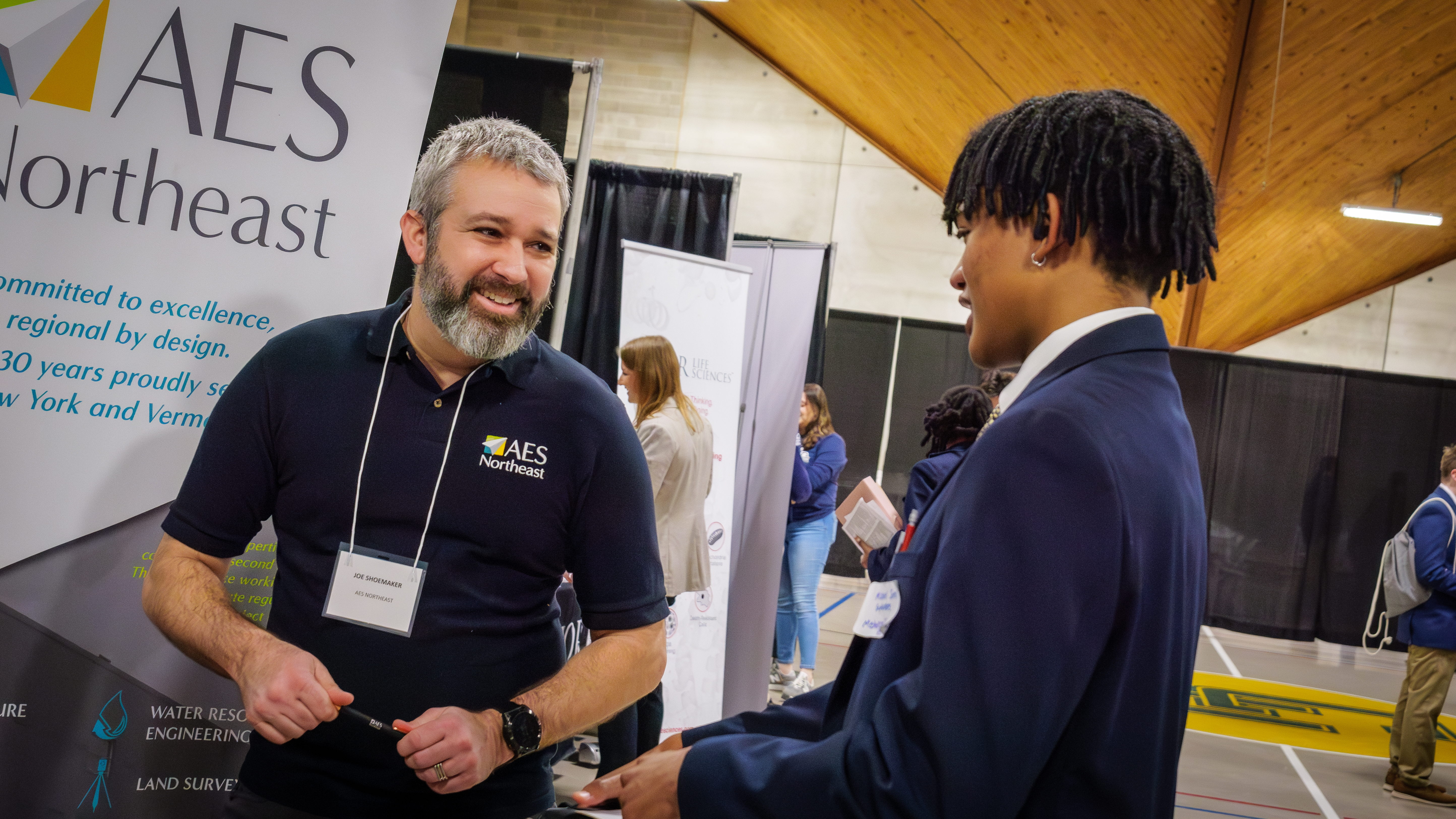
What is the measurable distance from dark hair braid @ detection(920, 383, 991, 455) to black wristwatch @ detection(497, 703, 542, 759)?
2.21m

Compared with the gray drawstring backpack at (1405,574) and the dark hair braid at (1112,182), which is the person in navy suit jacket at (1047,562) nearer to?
the dark hair braid at (1112,182)

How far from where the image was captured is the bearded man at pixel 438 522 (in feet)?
4.37

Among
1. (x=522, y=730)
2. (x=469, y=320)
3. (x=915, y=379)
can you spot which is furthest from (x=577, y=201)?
(x=915, y=379)

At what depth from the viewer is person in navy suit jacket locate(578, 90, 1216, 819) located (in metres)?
0.71

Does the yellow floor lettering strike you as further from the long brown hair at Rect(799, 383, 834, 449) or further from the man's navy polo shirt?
the man's navy polo shirt

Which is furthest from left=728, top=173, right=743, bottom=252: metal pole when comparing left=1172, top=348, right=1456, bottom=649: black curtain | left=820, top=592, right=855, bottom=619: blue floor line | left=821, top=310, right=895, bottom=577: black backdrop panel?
left=1172, top=348, right=1456, bottom=649: black curtain

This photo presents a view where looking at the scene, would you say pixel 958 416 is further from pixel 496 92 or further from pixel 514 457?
pixel 514 457

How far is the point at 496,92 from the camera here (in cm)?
232

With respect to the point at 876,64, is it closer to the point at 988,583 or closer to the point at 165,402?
the point at 165,402

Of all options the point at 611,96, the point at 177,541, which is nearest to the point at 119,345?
the point at 177,541

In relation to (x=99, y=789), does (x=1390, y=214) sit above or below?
above

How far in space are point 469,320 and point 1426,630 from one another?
4.88 meters

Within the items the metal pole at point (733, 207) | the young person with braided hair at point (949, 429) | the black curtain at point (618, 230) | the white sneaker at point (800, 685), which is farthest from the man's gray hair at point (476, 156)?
the white sneaker at point (800, 685)

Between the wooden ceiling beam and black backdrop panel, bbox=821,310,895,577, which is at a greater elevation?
the wooden ceiling beam
